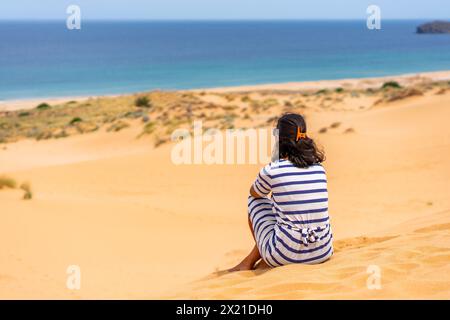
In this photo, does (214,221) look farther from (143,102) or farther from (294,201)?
(143,102)

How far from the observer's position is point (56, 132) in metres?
21.5

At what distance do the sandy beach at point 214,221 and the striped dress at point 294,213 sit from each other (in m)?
0.12

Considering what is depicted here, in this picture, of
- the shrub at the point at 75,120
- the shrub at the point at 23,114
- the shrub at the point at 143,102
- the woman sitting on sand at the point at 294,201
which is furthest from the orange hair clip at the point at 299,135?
the shrub at the point at 23,114

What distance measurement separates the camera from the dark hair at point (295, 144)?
3.98 m

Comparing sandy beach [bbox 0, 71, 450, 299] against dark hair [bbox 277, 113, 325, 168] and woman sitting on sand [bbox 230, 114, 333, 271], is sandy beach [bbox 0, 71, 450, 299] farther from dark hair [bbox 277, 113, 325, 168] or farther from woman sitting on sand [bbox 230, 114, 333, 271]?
dark hair [bbox 277, 113, 325, 168]

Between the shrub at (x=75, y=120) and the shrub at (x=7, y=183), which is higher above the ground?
the shrub at (x=75, y=120)

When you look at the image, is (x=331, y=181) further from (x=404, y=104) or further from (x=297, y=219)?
(x=404, y=104)

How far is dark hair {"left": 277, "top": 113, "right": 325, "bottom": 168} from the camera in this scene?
3.98m

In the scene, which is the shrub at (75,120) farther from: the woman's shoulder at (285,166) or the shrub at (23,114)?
the woman's shoulder at (285,166)

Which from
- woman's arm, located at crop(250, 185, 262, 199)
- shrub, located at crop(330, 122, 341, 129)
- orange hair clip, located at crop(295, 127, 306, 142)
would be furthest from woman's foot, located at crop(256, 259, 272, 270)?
shrub, located at crop(330, 122, 341, 129)

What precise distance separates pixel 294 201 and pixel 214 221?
4.68 meters

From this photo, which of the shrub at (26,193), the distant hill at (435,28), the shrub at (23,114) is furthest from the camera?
the distant hill at (435,28)

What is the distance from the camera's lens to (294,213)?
393 centimetres

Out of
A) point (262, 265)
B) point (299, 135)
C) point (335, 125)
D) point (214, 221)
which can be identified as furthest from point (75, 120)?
point (299, 135)
